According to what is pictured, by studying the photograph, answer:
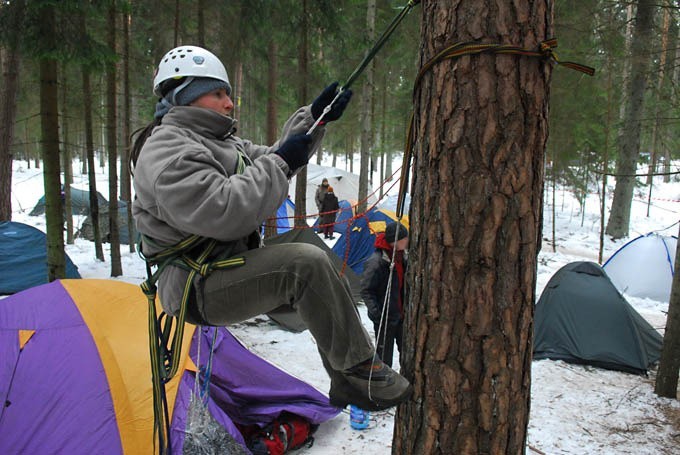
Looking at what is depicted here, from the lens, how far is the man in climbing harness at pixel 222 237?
1.82 metres

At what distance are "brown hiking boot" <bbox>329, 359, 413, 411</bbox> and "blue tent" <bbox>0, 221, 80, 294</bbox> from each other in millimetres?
8444

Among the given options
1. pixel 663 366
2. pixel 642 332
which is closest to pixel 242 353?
pixel 663 366

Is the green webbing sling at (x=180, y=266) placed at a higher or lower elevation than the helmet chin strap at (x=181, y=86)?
lower

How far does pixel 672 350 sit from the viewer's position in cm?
577

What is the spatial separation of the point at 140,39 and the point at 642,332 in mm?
15003

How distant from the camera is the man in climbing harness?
5.96 feet

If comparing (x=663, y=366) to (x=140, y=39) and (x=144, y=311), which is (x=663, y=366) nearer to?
(x=144, y=311)

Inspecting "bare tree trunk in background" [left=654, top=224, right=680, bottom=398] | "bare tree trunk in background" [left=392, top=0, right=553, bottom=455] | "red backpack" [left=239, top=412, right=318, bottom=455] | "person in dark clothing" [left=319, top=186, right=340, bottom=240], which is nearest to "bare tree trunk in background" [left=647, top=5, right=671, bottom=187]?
"bare tree trunk in background" [left=654, top=224, right=680, bottom=398]

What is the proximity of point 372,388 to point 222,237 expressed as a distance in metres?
0.86

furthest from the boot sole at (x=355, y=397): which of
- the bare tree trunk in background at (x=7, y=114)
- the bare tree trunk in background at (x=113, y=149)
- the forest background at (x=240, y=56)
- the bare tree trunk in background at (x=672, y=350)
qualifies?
the bare tree trunk in background at (x=7, y=114)

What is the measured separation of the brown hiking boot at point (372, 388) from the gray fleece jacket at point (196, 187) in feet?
2.42

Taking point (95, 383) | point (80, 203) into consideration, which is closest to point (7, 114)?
point (95, 383)

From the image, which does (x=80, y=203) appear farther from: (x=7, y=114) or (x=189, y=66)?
(x=189, y=66)

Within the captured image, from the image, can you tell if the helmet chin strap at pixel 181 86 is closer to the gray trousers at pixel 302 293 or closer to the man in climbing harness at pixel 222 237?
the man in climbing harness at pixel 222 237
